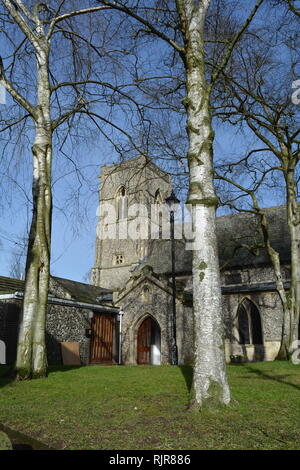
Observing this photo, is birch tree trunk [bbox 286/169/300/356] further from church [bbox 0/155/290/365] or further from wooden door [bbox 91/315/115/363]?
wooden door [bbox 91/315/115/363]

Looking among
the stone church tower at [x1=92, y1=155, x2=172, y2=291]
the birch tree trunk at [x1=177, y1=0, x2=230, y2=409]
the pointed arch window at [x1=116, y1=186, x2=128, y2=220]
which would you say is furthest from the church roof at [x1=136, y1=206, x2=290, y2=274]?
the birch tree trunk at [x1=177, y1=0, x2=230, y2=409]

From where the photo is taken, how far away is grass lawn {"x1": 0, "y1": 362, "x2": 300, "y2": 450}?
136 inches

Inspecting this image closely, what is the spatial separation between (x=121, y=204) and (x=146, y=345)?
21.7 m

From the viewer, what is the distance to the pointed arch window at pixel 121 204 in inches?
1550

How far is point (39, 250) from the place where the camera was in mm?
8789

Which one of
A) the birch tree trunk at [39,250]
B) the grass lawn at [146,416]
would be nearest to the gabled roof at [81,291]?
the birch tree trunk at [39,250]

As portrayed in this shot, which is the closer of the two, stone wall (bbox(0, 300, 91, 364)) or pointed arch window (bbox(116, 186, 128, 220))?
stone wall (bbox(0, 300, 91, 364))

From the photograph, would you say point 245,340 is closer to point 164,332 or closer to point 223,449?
point 164,332

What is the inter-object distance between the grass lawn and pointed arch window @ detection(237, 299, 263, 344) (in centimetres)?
1315

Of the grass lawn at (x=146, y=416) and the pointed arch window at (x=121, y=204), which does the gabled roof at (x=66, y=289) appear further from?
the pointed arch window at (x=121, y=204)

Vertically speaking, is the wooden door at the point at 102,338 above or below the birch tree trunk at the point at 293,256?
below

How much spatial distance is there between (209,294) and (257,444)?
82.2 inches

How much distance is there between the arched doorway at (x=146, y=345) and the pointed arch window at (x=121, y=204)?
1995 cm

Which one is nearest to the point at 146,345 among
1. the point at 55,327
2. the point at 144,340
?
the point at 144,340
